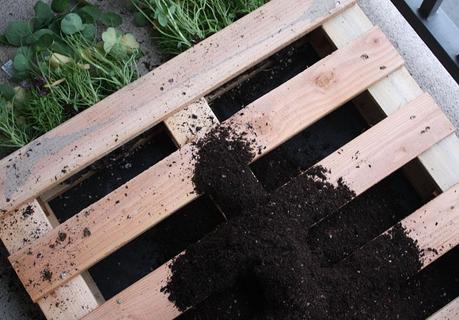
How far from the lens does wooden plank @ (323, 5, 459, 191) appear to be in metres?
1.49

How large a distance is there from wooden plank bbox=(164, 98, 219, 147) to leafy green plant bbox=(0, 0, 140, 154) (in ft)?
0.79

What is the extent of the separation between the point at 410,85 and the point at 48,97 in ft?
3.38

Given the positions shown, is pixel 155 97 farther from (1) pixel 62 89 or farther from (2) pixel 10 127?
(2) pixel 10 127

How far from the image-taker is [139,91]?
155 cm

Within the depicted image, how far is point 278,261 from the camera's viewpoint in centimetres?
140

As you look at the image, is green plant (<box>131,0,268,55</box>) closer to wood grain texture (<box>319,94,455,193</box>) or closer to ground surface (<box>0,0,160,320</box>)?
ground surface (<box>0,0,160,320</box>)

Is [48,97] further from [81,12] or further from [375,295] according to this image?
[375,295]

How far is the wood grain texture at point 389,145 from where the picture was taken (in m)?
1.47

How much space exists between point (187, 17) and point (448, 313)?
1.09 m

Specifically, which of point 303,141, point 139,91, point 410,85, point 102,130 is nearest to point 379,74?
point 410,85

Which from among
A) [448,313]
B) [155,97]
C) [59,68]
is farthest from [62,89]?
[448,313]

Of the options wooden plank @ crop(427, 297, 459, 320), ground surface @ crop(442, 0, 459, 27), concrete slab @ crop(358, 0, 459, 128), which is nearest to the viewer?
wooden plank @ crop(427, 297, 459, 320)

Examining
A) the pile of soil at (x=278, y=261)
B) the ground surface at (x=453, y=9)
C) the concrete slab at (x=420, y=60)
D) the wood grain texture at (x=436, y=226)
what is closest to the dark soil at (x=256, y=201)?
the pile of soil at (x=278, y=261)

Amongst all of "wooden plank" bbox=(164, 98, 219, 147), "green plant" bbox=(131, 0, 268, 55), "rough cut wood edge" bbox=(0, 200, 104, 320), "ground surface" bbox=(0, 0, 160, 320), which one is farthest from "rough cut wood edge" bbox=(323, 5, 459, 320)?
"rough cut wood edge" bbox=(0, 200, 104, 320)
